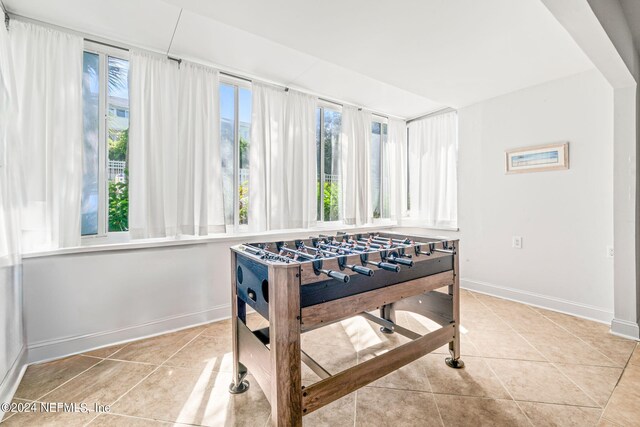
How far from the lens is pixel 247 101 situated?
10.1ft

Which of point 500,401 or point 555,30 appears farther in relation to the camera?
point 555,30

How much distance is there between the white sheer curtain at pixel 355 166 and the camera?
382cm

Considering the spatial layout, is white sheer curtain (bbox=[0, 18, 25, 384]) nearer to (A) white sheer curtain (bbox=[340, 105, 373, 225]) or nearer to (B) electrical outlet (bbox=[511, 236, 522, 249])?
(A) white sheer curtain (bbox=[340, 105, 373, 225])

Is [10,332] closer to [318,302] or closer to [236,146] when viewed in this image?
[318,302]

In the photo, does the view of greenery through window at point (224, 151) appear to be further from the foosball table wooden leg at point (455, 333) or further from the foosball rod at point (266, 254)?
the foosball table wooden leg at point (455, 333)

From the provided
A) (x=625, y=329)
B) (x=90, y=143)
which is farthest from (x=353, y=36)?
(x=625, y=329)

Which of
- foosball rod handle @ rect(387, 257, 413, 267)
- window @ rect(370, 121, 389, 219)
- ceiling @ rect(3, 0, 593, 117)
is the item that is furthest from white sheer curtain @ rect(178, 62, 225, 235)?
window @ rect(370, 121, 389, 219)

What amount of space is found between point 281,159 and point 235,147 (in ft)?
1.73

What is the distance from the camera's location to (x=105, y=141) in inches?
91.0

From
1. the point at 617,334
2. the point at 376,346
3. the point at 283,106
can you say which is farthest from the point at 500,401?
the point at 283,106

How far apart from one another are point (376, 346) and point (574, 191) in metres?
2.61

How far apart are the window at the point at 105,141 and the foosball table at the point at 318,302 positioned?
57.7 inches

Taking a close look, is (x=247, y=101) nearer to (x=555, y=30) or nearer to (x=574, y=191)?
(x=555, y=30)

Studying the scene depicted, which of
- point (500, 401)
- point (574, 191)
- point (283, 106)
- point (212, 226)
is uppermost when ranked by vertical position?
point (283, 106)
